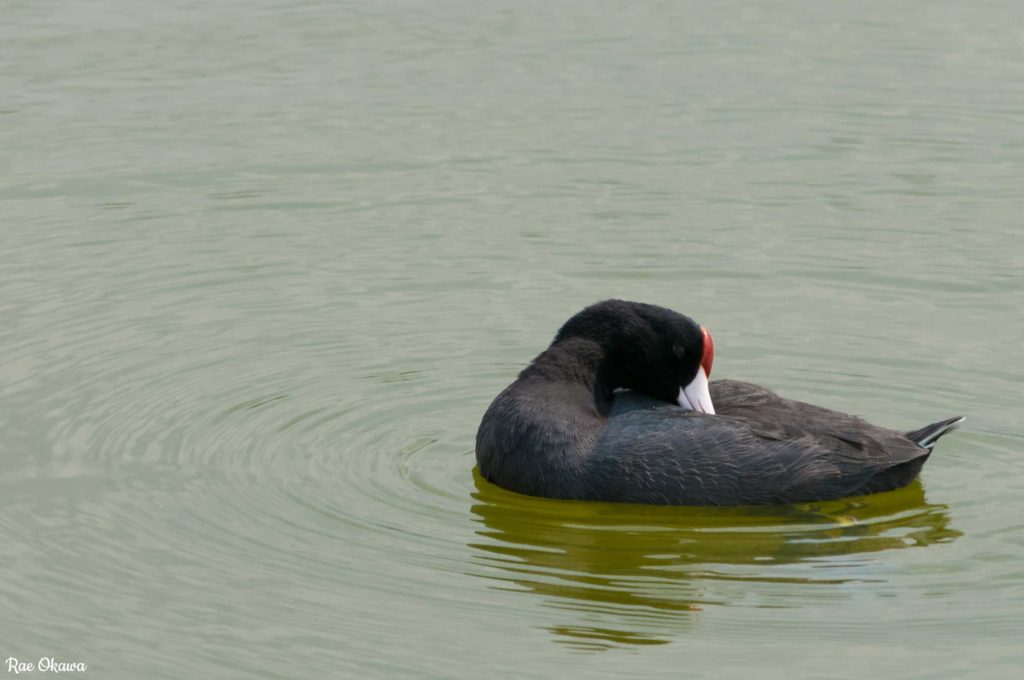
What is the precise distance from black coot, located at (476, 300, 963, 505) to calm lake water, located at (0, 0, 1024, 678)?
0.46ft

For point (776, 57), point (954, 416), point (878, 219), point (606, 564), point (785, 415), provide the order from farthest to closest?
1. point (776, 57)
2. point (878, 219)
3. point (954, 416)
4. point (785, 415)
5. point (606, 564)

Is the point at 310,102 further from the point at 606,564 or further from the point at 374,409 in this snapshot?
the point at 606,564

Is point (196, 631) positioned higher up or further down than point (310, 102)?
further down

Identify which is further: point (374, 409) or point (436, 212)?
point (436, 212)

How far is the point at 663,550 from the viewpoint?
890 centimetres

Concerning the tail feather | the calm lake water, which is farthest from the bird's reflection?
the tail feather

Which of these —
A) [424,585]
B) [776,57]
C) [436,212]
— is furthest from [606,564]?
[776,57]

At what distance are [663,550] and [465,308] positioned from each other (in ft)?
11.7

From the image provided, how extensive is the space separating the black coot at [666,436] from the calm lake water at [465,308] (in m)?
0.14

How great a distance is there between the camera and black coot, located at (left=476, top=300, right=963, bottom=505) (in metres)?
9.37

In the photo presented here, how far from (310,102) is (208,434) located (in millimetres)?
6717

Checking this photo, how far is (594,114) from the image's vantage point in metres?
16.2

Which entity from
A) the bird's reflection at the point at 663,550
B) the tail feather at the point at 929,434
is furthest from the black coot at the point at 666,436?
the bird's reflection at the point at 663,550

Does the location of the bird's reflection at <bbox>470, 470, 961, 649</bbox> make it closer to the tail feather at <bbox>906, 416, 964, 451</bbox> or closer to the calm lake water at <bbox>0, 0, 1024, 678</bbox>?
the calm lake water at <bbox>0, 0, 1024, 678</bbox>
